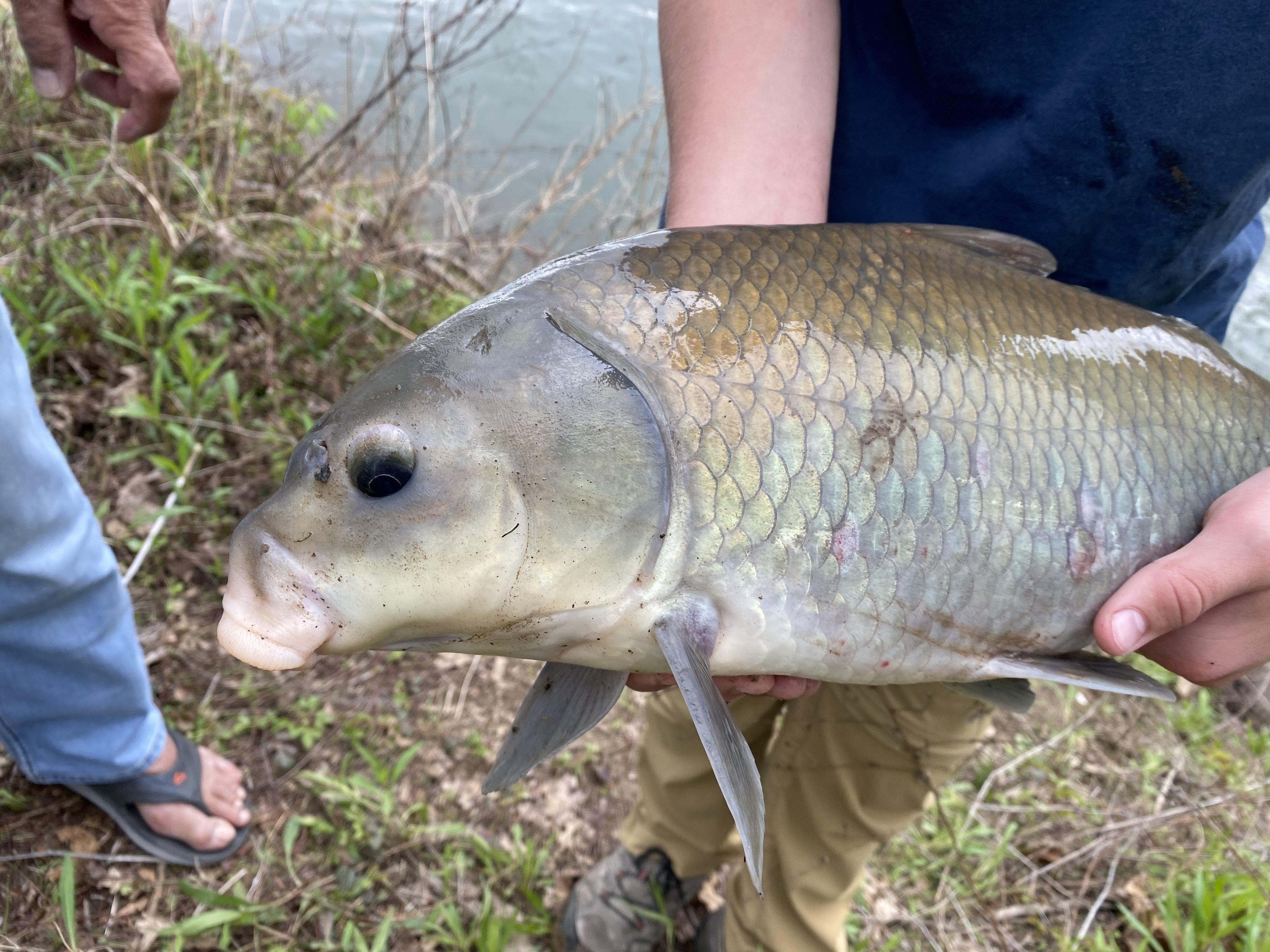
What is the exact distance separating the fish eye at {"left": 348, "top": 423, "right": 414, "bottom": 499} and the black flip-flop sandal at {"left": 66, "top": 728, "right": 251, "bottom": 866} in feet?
5.15

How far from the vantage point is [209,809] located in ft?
7.30

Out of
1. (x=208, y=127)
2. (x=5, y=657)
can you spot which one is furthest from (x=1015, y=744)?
(x=208, y=127)

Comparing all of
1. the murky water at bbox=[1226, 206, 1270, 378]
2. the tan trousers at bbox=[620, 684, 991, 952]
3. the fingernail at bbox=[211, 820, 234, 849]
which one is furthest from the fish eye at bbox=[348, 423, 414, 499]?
the murky water at bbox=[1226, 206, 1270, 378]

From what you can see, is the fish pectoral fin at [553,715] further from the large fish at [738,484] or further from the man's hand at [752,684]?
the man's hand at [752,684]

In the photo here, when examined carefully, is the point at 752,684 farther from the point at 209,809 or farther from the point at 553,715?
the point at 209,809

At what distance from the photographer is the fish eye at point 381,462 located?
1.12m

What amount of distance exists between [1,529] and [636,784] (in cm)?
208

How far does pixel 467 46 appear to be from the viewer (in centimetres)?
698

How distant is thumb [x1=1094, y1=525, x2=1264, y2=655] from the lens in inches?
53.5

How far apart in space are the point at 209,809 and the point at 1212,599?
95.5 inches

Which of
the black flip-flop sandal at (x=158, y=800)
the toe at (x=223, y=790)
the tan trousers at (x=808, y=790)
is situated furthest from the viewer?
the toe at (x=223, y=790)

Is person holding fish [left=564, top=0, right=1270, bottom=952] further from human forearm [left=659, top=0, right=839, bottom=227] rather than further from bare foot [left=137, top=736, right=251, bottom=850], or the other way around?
bare foot [left=137, top=736, right=251, bottom=850]

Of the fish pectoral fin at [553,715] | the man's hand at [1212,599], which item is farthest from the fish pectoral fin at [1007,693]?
the fish pectoral fin at [553,715]

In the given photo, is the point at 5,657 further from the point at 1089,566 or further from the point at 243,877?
the point at 1089,566
